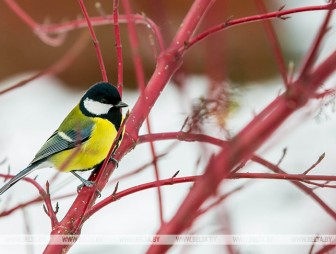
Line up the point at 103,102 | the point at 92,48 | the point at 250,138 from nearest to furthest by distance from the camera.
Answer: the point at 250,138 < the point at 103,102 < the point at 92,48

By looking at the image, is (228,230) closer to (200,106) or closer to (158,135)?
(200,106)

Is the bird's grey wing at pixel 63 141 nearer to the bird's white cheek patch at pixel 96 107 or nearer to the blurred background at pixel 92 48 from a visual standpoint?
the bird's white cheek patch at pixel 96 107

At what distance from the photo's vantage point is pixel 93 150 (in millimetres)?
874

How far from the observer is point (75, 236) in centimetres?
51

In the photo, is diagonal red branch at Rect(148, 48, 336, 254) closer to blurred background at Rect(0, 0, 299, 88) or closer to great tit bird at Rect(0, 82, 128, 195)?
great tit bird at Rect(0, 82, 128, 195)

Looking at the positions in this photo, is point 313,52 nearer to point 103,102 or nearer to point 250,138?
point 250,138

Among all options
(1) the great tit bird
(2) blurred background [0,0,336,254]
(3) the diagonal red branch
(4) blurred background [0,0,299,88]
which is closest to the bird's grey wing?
(1) the great tit bird

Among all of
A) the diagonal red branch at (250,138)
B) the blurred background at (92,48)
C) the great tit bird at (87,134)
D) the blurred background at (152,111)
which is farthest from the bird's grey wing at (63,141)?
the blurred background at (92,48)

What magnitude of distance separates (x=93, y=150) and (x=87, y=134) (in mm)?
61

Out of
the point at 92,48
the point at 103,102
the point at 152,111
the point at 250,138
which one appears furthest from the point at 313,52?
the point at 92,48

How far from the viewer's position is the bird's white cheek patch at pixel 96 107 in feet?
2.84

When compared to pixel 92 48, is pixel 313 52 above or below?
below

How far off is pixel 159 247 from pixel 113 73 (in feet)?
6.20

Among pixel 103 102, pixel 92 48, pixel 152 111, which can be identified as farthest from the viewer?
pixel 92 48
